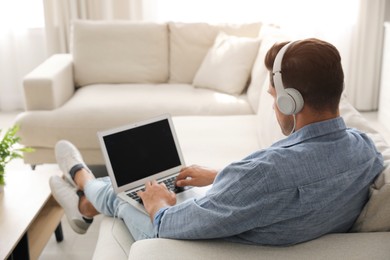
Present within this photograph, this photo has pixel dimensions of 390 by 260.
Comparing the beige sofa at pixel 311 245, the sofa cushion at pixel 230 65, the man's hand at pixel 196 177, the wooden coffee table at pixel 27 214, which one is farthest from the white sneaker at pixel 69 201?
the sofa cushion at pixel 230 65

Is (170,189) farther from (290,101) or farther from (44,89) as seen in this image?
(44,89)

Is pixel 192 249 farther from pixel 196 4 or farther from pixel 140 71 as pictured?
pixel 196 4

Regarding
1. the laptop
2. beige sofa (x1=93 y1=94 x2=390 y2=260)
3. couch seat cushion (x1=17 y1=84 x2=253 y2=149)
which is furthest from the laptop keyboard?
couch seat cushion (x1=17 y1=84 x2=253 y2=149)

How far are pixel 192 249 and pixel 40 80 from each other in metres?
2.20

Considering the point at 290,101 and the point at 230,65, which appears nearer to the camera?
the point at 290,101

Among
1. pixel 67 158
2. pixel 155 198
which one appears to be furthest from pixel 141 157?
pixel 67 158

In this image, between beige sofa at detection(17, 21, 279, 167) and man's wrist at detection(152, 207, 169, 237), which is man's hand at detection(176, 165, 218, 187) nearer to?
man's wrist at detection(152, 207, 169, 237)

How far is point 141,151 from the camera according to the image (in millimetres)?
1925

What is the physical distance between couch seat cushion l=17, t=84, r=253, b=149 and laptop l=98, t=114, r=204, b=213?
1.10 m

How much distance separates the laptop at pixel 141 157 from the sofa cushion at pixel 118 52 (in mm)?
1684

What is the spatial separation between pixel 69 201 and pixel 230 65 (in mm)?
1564

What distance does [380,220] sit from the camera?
51.3 inches

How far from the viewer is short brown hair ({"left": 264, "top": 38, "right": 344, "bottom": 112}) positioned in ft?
3.86

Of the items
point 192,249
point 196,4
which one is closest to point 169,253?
point 192,249
